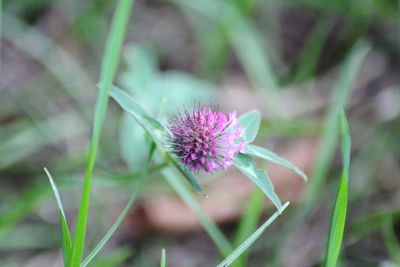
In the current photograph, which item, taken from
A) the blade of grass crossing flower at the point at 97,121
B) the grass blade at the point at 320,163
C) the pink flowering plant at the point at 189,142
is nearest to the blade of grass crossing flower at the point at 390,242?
the grass blade at the point at 320,163

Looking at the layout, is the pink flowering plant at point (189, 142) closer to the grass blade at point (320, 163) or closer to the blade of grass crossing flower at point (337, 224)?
the blade of grass crossing flower at point (337, 224)

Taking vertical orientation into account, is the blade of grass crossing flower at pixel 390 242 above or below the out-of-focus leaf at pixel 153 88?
below

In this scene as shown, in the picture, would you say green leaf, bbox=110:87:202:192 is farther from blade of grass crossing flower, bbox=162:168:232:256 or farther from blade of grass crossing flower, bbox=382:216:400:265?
blade of grass crossing flower, bbox=382:216:400:265

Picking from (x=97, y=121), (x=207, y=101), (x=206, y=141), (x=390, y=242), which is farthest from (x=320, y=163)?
(x=97, y=121)

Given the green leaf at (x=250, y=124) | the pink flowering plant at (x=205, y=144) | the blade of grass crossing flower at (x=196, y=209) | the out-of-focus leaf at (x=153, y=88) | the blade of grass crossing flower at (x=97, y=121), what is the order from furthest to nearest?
the out-of-focus leaf at (x=153, y=88) < the blade of grass crossing flower at (x=196, y=209) < the green leaf at (x=250, y=124) < the pink flowering plant at (x=205, y=144) < the blade of grass crossing flower at (x=97, y=121)

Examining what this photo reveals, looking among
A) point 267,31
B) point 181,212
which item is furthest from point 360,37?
point 181,212

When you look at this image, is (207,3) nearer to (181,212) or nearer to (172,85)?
(172,85)
